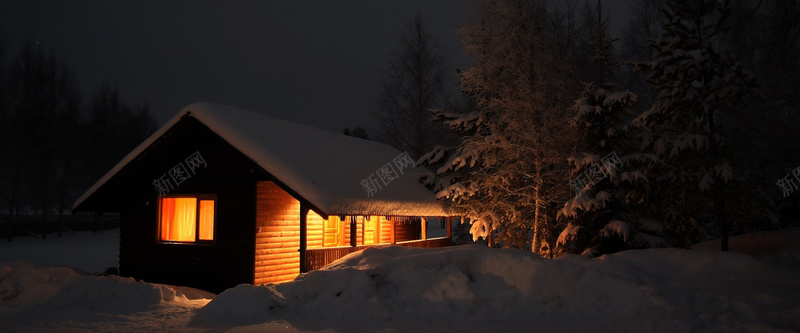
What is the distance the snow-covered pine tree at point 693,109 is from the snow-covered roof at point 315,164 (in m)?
7.56

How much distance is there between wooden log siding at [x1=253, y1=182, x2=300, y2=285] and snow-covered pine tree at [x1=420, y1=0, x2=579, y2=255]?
5.51 m

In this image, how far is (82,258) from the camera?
914 inches

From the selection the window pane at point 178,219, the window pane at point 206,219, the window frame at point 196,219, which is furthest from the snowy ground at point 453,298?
the window pane at point 178,219

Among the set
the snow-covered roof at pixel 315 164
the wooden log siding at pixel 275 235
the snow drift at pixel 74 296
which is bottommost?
the snow drift at pixel 74 296

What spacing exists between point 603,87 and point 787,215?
927 centimetres

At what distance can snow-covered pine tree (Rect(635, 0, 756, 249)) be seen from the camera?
13.4m

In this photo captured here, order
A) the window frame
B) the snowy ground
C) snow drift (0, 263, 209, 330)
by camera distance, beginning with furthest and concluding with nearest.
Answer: the window frame → snow drift (0, 263, 209, 330) → the snowy ground

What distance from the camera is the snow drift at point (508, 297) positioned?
7.64 meters

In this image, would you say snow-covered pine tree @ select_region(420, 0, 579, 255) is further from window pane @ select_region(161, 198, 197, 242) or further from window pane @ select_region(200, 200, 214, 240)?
window pane @ select_region(161, 198, 197, 242)

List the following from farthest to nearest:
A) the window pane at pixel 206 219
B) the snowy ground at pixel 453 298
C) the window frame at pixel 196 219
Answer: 1. the window pane at pixel 206 219
2. the window frame at pixel 196 219
3. the snowy ground at pixel 453 298

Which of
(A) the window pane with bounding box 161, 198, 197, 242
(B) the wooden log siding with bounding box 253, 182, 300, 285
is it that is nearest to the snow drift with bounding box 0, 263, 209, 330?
(B) the wooden log siding with bounding box 253, 182, 300, 285

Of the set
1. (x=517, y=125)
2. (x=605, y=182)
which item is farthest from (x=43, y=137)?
(x=605, y=182)

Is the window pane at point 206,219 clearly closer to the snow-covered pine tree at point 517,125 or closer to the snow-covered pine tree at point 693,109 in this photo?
the snow-covered pine tree at point 517,125

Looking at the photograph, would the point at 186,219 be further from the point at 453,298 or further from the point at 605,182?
the point at 605,182
